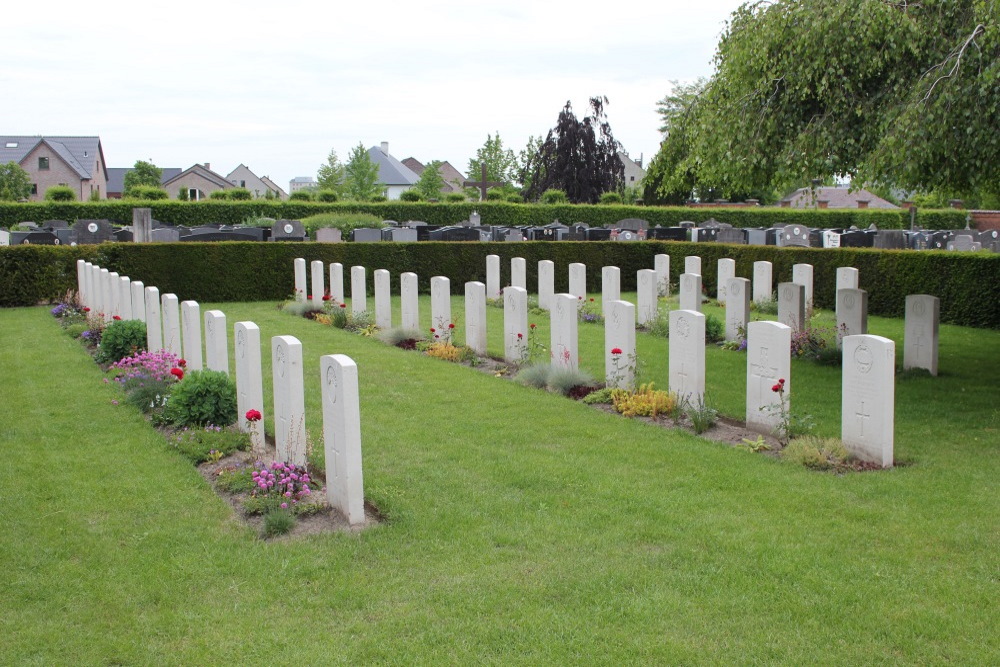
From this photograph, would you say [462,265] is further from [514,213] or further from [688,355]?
[514,213]

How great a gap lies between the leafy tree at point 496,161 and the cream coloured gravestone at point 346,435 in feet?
245

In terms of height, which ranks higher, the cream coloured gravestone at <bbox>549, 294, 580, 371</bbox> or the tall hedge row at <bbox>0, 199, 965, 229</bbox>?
the tall hedge row at <bbox>0, 199, 965, 229</bbox>

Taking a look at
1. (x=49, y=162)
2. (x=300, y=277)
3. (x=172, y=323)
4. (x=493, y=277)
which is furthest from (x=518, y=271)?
(x=49, y=162)

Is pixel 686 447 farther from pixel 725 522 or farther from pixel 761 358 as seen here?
pixel 725 522

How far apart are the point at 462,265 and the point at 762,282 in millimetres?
6806

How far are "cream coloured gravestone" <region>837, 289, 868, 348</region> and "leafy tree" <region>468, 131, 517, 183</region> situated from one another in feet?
227

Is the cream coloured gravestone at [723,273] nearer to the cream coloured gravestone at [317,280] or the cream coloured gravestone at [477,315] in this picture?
the cream coloured gravestone at [477,315]

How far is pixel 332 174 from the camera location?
71.2m

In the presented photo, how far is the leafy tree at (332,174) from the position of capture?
2763 inches

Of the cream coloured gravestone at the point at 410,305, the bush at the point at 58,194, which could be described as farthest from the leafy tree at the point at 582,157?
the cream coloured gravestone at the point at 410,305

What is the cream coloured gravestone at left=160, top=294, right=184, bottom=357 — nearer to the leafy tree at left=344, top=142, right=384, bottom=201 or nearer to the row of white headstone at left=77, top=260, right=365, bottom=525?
the row of white headstone at left=77, top=260, right=365, bottom=525

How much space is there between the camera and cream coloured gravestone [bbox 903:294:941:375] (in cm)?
1046

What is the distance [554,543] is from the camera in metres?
5.39

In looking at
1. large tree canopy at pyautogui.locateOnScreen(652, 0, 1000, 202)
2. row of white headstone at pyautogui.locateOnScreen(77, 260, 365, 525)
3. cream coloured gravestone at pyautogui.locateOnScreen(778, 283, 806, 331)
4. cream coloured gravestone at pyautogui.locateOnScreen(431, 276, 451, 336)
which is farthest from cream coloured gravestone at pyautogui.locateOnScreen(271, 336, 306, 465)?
cream coloured gravestone at pyautogui.locateOnScreen(778, 283, 806, 331)
